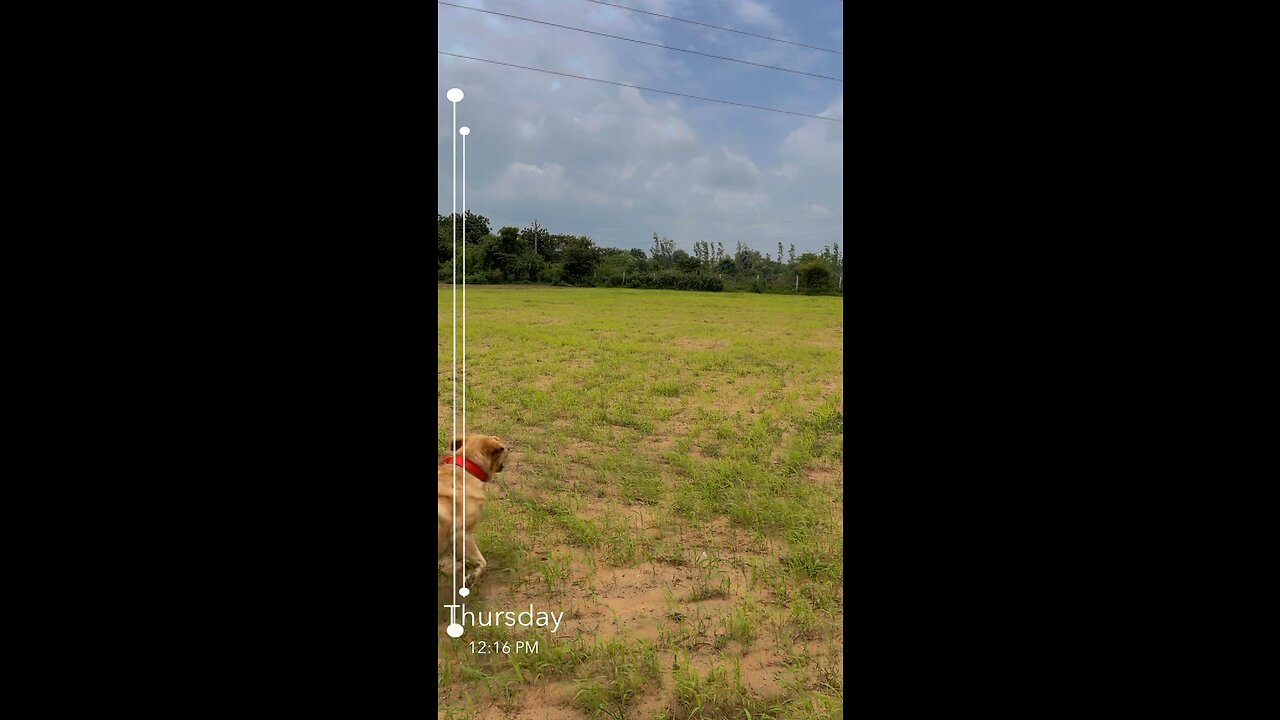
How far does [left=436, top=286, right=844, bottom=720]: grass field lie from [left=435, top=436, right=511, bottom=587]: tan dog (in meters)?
0.12

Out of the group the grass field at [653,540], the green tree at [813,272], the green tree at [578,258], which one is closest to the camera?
the grass field at [653,540]

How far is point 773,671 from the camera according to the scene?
1.52 meters

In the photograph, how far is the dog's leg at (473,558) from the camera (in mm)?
1705

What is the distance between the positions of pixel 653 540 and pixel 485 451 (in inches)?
31.3

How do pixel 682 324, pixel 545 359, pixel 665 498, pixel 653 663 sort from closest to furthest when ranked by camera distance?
pixel 653 663 < pixel 665 498 < pixel 545 359 < pixel 682 324

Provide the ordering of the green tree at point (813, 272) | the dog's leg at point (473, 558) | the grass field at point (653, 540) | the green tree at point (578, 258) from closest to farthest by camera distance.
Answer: the grass field at point (653, 540)
the dog's leg at point (473, 558)
the green tree at point (578, 258)
the green tree at point (813, 272)

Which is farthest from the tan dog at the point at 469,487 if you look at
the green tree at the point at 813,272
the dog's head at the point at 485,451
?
the green tree at the point at 813,272

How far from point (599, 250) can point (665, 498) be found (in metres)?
1.99
